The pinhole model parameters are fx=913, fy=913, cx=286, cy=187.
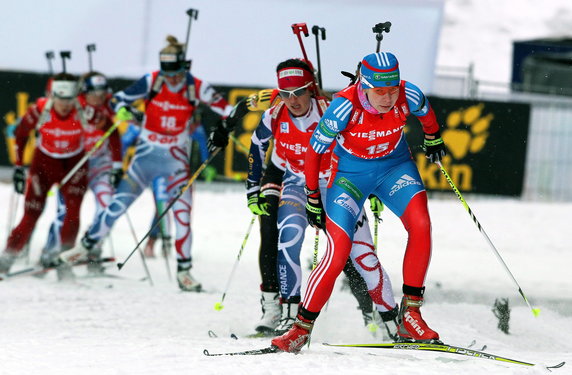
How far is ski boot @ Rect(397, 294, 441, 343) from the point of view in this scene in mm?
5430

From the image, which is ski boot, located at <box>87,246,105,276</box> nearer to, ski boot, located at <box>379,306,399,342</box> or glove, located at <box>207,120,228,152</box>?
glove, located at <box>207,120,228,152</box>

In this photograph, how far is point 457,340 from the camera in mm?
6582

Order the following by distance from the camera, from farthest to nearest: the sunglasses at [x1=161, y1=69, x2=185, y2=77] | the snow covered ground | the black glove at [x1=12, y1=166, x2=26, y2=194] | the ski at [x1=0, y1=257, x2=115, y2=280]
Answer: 1. the black glove at [x1=12, y1=166, x2=26, y2=194]
2. the ski at [x1=0, y1=257, x2=115, y2=280]
3. the sunglasses at [x1=161, y1=69, x2=185, y2=77]
4. the snow covered ground

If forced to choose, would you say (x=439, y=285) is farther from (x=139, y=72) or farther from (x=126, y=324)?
(x=139, y=72)

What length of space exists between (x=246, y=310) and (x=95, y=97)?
340 cm

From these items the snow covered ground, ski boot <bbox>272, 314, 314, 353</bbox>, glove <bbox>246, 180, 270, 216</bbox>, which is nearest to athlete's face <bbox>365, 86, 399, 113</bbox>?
ski boot <bbox>272, 314, 314, 353</bbox>

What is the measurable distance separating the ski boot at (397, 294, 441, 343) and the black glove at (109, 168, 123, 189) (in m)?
4.50

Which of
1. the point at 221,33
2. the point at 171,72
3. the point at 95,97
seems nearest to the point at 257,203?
the point at 171,72

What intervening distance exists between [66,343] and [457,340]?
274cm

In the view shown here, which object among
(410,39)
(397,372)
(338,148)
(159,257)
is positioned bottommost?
(159,257)

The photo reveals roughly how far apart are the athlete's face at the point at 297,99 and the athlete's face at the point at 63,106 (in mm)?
3749

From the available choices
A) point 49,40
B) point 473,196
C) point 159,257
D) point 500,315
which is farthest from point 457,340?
point 49,40

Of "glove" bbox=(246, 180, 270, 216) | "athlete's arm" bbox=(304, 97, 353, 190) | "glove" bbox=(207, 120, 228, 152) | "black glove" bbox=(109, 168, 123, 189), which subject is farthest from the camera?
→ "black glove" bbox=(109, 168, 123, 189)

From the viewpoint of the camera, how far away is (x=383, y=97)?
5.36 m
